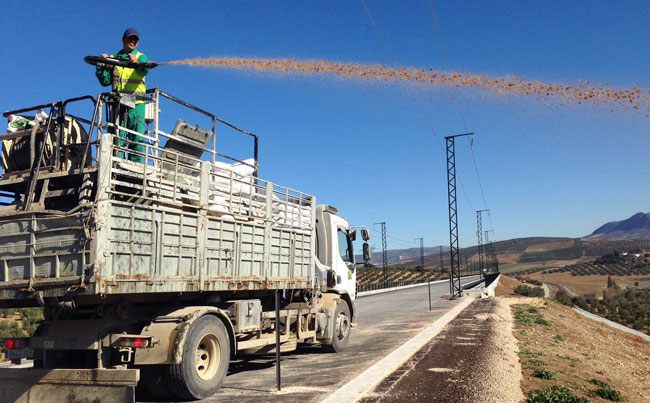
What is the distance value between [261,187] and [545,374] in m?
5.85

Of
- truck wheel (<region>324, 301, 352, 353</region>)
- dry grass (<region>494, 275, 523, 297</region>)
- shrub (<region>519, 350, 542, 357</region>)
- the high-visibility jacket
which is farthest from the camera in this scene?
dry grass (<region>494, 275, 523, 297</region>)

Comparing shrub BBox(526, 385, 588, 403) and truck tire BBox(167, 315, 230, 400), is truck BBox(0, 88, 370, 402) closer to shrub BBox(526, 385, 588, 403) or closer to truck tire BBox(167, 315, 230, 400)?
truck tire BBox(167, 315, 230, 400)

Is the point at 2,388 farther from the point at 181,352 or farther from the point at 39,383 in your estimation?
the point at 181,352

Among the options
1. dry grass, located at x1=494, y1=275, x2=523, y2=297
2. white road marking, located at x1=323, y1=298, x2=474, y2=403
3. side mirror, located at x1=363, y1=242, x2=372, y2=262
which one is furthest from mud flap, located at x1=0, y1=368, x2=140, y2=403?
dry grass, located at x1=494, y1=275, x2=523, y2=297

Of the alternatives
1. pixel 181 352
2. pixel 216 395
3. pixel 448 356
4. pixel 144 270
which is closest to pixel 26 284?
pixel 144 270

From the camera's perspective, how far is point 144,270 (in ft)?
22.2

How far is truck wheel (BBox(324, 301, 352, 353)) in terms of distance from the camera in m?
12.5

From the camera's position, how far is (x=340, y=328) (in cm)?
1287

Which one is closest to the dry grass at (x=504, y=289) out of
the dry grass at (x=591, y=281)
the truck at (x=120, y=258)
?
the dry grass at (x=591, y=281)

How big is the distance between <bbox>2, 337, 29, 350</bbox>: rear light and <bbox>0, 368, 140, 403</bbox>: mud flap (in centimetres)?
35

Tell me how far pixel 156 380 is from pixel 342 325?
6.29 m

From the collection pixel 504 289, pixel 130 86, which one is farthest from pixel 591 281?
pixel 130 86

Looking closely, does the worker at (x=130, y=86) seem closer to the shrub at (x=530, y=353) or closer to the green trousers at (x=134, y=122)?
the green trousers at (x=134, y=122)

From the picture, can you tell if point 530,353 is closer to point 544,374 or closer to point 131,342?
point 544,374
